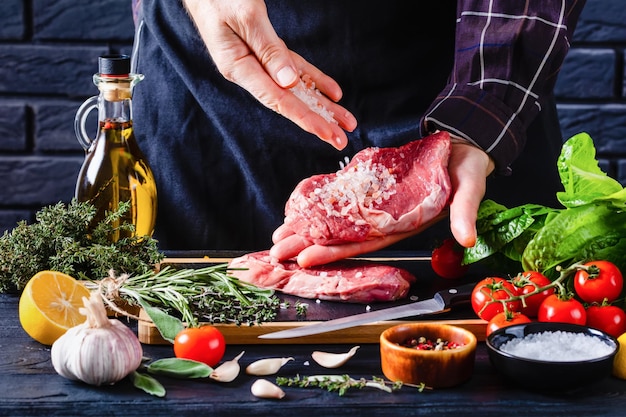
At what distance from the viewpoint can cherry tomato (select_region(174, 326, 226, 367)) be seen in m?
1.57

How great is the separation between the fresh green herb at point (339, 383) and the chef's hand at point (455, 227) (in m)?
0.52

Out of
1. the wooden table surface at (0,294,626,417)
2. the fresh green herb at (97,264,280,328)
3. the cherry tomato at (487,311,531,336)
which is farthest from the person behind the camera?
the fresh green herb at (97,264,280,328)

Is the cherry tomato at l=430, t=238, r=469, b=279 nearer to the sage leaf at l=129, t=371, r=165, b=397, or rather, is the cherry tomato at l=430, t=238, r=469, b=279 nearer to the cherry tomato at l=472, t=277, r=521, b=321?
the cherry tomato at l=472, t=277, r=521, b=321

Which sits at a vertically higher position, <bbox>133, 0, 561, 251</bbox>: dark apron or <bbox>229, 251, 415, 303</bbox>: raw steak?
<bbox>133, 0, 561, 251</bbox>: dark apron

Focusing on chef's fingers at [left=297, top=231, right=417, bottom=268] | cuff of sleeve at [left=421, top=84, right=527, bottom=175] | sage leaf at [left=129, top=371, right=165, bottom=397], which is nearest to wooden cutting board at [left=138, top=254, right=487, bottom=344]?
chef's fingers at [left=297, top=231, right=417, bottom=268]

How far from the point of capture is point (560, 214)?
1.92 metres

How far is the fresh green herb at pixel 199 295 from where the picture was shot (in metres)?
1.78

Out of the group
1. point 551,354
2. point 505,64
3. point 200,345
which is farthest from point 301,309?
point 505,64

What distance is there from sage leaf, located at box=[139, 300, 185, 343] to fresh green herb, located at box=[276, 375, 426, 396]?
0.25m

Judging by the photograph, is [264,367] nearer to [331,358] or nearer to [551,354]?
[331,358]

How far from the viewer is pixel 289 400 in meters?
1.46

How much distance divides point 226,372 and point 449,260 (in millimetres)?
770

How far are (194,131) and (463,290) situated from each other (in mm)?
1092

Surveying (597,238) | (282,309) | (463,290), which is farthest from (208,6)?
(597,238)
